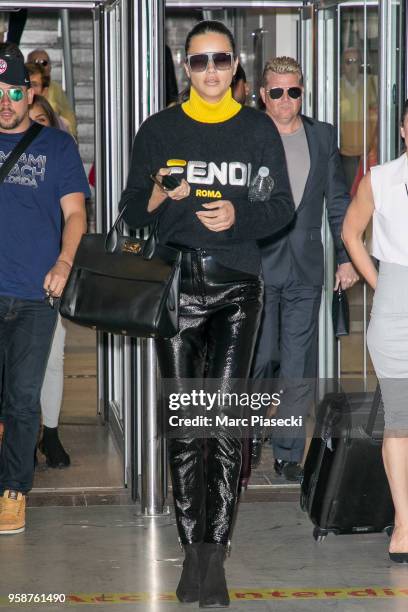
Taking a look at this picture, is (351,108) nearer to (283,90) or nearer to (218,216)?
(283,90)

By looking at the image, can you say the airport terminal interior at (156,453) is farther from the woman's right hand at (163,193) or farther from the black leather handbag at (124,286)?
the woman's right hand at (163,193)

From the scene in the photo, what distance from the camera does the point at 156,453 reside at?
5.36m

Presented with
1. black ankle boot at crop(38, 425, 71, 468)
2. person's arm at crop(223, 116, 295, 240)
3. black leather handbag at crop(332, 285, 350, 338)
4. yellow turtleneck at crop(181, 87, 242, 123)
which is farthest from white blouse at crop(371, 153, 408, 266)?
black ankle boot at crop(38, 425, 71, 468)

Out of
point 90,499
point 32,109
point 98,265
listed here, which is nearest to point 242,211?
point 98,265

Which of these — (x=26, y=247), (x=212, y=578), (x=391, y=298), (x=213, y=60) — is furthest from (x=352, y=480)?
(x=213, y=60)

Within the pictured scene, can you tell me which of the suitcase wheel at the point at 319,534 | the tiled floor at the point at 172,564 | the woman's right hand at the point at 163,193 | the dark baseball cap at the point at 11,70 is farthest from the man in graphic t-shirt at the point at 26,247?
the suitcase wheel at the point at 319,534

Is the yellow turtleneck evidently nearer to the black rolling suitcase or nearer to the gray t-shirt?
the black rolling suitcase

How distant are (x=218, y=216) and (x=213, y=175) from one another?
7.7 inches

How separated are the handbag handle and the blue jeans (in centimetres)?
77

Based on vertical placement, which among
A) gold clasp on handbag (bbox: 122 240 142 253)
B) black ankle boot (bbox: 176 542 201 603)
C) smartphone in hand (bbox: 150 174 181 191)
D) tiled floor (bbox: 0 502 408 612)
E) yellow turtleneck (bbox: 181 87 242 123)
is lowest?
tiled floor (bbox: 0 502 408 612)

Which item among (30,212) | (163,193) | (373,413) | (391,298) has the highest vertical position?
(163,193)

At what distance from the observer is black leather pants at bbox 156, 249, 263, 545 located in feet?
13.8

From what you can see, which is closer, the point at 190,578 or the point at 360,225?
the point at 190,578

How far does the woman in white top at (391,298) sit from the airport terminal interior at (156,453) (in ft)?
1.17
